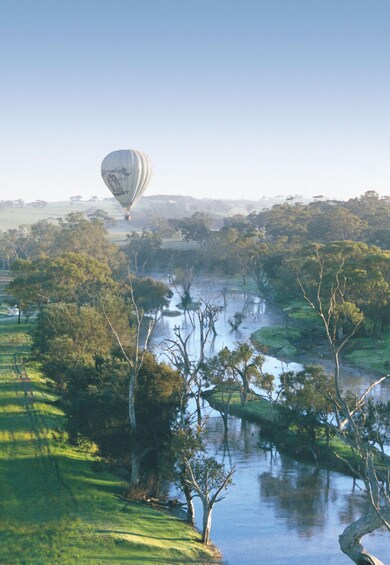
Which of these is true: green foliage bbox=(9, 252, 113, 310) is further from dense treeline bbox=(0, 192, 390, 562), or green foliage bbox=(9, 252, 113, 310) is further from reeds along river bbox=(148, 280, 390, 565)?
reeds along river bbox=(148, 280, 390, 565)

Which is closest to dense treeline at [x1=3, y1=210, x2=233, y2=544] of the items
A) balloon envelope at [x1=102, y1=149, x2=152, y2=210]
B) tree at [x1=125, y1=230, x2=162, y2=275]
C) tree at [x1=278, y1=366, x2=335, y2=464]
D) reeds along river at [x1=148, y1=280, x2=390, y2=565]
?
reeds along river at [x1=148, y1=280, x2=390, y2=565]

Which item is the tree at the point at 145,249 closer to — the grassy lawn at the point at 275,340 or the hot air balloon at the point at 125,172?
the hot air balloon at the point at 125,172

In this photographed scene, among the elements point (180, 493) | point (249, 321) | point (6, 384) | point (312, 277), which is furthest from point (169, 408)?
point (249, 321)

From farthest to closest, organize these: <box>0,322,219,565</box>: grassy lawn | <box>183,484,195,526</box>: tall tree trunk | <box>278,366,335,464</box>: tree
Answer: <box>278,366,335,464</box>: tree → <box>183,484,195,526</box>: tall tree trunk → <box>0,322,219,565</box>: grassy lawn

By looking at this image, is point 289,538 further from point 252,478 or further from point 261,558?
point 252,478

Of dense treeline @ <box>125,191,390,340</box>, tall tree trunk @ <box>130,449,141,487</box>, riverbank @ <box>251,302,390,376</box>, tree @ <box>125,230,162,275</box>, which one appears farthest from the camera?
tree @ <box>125,230,162,275</box>

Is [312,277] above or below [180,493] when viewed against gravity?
above

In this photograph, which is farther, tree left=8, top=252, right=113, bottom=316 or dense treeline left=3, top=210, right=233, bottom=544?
tree left=8, top=252, right=113, bottom=316

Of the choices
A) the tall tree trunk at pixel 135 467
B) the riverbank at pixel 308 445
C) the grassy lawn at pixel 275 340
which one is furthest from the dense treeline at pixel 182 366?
the grassy lawn at pixel 275 340
